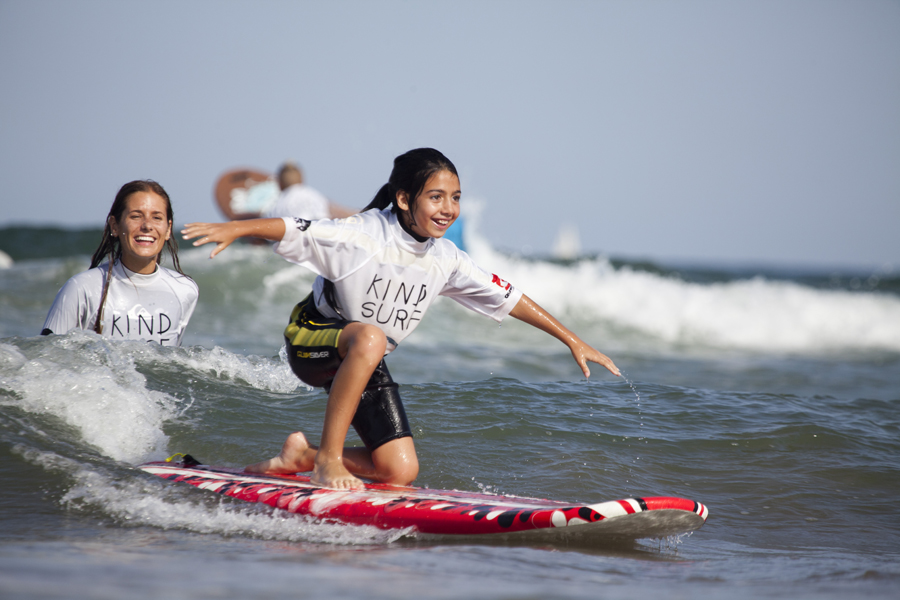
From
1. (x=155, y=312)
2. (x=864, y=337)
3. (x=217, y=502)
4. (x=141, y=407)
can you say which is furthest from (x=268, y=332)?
(x=864, y=337)

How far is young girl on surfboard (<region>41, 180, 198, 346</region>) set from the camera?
3.60 metres

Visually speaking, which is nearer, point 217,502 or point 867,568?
point 867,568

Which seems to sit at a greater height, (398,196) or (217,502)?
(398,196)

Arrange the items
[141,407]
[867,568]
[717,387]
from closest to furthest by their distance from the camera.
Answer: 1. [867,568]
2. [141,407]
3. [717,387]

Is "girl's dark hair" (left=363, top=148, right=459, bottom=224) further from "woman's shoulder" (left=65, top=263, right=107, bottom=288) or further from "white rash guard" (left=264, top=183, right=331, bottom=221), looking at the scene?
"white rash guard" (left=264, top=183, right=331, bottom=221)

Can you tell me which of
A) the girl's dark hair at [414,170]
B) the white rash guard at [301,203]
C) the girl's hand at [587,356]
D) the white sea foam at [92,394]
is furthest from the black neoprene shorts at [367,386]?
the white rash guard at [301,203]

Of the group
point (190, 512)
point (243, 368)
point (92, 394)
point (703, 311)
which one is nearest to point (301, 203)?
point (243, 368)

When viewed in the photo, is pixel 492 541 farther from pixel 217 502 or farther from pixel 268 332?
pixel 268 332

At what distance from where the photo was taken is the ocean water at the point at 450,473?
2322 millimetres

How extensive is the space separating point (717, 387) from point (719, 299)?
8.02 meters

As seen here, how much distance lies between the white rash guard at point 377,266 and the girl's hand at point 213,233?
0.26 metres

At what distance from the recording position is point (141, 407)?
439 cm

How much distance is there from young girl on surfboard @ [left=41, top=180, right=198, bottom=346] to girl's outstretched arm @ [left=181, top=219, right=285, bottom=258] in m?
1.11

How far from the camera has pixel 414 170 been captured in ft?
10.3
